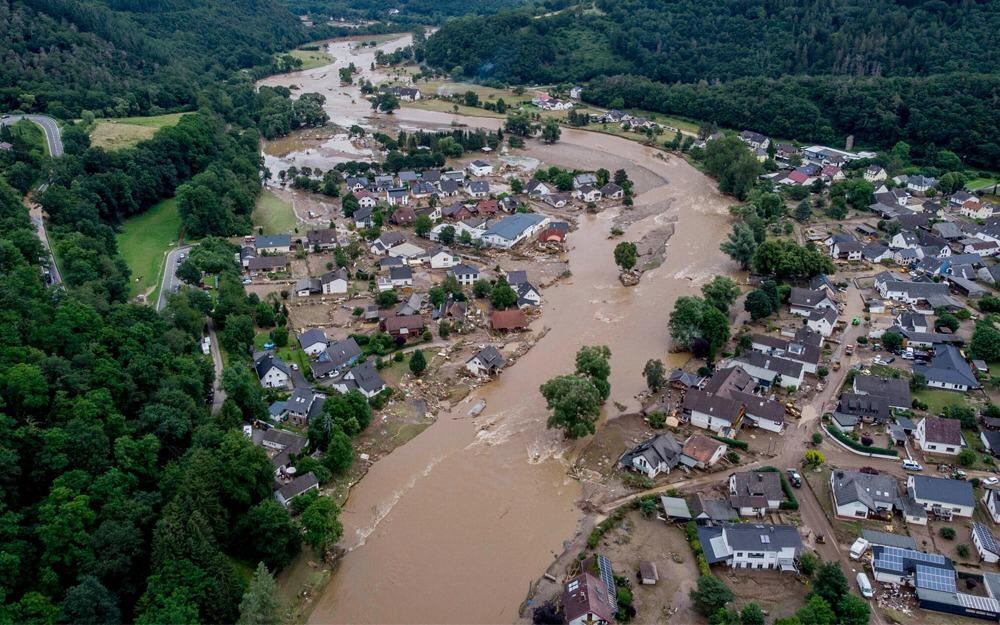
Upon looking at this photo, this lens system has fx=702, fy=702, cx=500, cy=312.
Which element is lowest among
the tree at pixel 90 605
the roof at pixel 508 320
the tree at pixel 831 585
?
the roof at pixel 508 320

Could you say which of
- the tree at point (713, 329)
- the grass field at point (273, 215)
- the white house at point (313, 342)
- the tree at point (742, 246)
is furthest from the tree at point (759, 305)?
the grass field at point (273, 215)

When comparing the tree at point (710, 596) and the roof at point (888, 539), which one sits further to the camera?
the roof at point (888, 539)

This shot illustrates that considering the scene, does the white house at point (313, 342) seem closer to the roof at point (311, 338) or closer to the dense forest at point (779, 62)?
the roof at point (311, 338)

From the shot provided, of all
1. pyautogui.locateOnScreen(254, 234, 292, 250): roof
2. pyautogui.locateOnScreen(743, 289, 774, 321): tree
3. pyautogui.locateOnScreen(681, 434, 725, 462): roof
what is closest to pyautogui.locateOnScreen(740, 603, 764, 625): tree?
pyautogui.locateOnScreen(681, 434, 725, 462): roof

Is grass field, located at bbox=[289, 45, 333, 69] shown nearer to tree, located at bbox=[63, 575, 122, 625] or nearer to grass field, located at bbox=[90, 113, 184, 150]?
grass field, located at bbox=[90, 113, 184, 150]

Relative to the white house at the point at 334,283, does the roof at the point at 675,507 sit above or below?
above

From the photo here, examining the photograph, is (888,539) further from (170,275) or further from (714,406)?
(170,275)

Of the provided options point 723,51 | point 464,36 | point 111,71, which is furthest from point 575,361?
point 464,36
